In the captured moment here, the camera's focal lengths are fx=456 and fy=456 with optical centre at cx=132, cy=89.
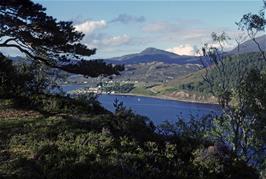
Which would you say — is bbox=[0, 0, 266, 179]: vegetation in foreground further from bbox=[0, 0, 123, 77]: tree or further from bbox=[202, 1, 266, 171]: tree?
bbox=[202, 1, 266, 171]: tree

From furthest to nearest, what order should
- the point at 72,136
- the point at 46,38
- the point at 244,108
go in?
1. the point at 244,108
2. the point at 46,38
3. the point at 72,136

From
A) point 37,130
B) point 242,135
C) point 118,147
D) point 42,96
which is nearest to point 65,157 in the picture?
point 118,147

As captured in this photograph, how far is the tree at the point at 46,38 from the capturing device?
869 inches

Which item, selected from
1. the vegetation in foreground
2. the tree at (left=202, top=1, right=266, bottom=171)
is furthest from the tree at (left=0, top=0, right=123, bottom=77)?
the tree at (left=202, top=1, right=266, bottom=171)

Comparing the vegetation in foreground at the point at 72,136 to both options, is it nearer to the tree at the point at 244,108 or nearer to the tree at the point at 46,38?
Result: the tree at the point at 46,38

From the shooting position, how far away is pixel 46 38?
22.8m

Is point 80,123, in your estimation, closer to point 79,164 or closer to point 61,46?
point 79,164

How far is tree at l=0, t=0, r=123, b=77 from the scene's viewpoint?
2208 cm

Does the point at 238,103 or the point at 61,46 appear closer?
the point at 61,46

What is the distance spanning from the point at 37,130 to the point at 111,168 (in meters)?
5.33

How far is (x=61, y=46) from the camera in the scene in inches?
928

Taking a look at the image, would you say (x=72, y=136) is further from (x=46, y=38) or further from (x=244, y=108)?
(x=244, y=108)

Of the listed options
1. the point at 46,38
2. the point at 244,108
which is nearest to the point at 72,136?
the point at 46,38

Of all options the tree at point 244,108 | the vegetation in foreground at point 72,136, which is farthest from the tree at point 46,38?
the tree at point 244,108
